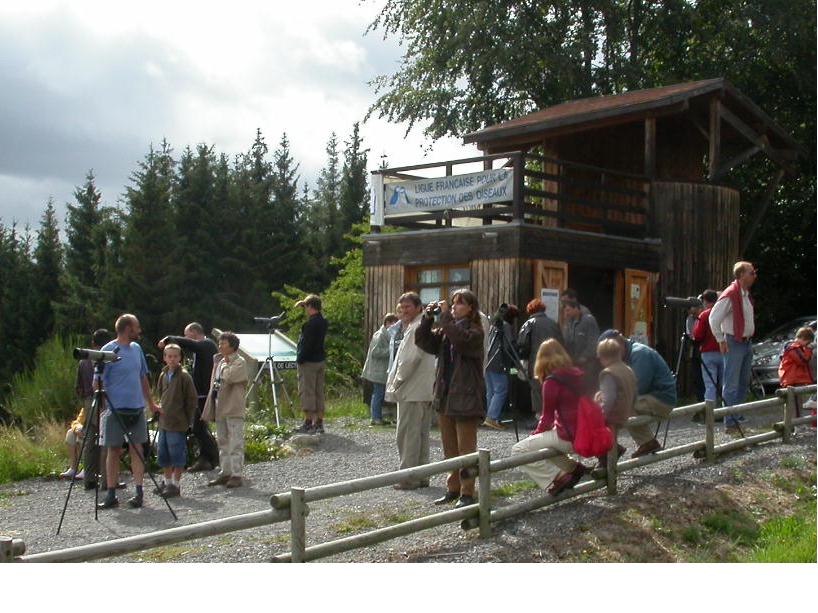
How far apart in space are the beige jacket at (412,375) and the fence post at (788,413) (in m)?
4.04

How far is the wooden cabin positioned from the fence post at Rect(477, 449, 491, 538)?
27.4 ft

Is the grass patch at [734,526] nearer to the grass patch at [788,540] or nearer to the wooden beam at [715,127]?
the grass patch at [788,540]

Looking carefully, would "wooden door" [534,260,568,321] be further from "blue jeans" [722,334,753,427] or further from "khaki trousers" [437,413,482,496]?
"khaki trousers" [437,413,482,496]

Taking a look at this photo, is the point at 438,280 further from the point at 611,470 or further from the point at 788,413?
the point at 611,470

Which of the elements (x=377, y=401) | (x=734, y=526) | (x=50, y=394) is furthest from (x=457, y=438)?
(x=50, y=394)

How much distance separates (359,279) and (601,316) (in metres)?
11.3

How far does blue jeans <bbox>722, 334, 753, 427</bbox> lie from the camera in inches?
463

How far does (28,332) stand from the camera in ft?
133

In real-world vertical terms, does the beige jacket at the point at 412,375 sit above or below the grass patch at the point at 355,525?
above

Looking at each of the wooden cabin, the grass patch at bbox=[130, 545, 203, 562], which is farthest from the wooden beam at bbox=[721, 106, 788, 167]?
the grass patch at bbox=[130, 545, 203, 562]

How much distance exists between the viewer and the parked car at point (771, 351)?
1669 centimetres

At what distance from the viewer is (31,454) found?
47.3 feet

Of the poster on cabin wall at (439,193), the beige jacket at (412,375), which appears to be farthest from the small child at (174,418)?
the poster on cabin wall at (439,193)

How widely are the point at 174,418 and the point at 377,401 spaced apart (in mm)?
4920
